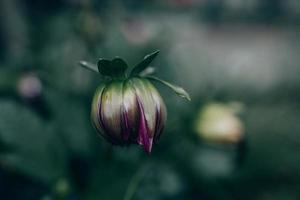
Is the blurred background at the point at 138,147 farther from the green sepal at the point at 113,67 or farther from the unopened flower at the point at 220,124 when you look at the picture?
the green sepal at the point at 113,67

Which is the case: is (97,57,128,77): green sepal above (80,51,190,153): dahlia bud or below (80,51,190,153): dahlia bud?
above

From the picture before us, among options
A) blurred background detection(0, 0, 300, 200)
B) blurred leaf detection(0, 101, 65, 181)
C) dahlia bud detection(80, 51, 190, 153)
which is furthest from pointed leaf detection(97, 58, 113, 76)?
blurred leaf detection(0, 101, 65, 181)

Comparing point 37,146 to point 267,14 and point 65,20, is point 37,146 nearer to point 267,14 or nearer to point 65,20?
point 65,20

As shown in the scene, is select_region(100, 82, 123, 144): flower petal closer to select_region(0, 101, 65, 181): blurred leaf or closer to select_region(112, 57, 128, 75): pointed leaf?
select_region(112, 57, 128, 75): pointed leaf

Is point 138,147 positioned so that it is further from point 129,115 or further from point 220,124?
point 129,115

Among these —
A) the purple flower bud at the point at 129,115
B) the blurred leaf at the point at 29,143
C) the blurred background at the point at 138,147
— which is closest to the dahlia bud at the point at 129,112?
the purple flower bud at the point at 129,115

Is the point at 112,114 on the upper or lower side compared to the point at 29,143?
upper

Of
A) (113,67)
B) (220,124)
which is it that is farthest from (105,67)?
Answer: (220,124)
